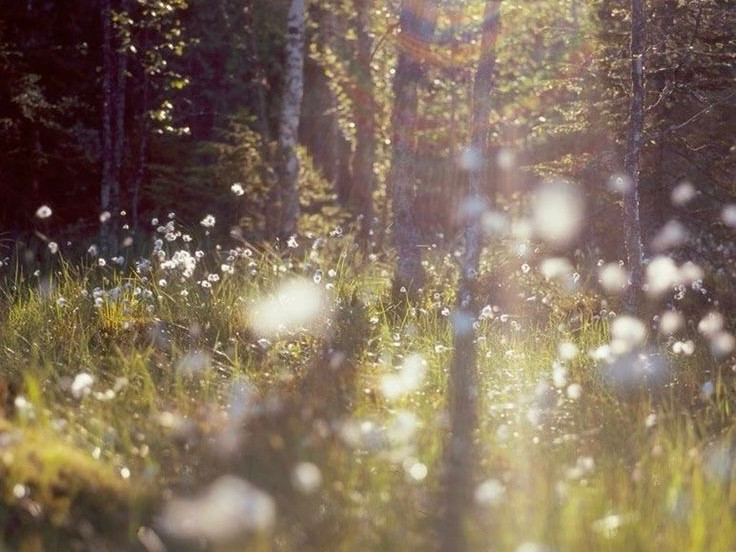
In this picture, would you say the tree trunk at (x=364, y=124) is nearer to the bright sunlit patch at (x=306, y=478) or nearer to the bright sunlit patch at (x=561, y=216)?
the bright sunlit patch at (x=561, y=216)

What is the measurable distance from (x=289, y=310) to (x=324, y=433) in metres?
4.06

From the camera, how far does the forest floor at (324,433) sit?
4727 millimetres

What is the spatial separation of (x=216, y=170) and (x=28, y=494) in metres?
14.7

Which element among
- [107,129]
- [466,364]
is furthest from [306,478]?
[107,129]

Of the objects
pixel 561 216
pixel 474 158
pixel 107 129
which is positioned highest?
pixel 474 158

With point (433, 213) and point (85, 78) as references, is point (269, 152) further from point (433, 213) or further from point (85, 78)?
point (433, 213)

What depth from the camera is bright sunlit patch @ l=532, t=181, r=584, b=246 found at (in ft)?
48.2

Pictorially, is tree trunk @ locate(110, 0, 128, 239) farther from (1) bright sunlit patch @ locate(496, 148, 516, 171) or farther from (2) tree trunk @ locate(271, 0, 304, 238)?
(1) bright sunlit patch @ locate(496, 148, 516, 171)

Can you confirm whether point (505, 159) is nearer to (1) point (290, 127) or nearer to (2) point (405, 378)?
(1) point (290, 127)

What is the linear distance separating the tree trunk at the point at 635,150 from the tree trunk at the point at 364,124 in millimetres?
12282

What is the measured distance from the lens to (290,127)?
19.4 meters

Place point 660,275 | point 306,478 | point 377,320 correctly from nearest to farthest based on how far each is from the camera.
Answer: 1. point 306,478
2. point 377,320
3. point 660,275

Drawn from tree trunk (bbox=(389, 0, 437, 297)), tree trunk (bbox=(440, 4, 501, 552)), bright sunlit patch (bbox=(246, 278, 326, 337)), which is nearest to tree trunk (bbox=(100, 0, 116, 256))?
tree trunk (bbox=(389, 0, 437, 297))

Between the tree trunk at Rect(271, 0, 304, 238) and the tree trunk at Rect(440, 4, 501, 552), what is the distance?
29.1ft
